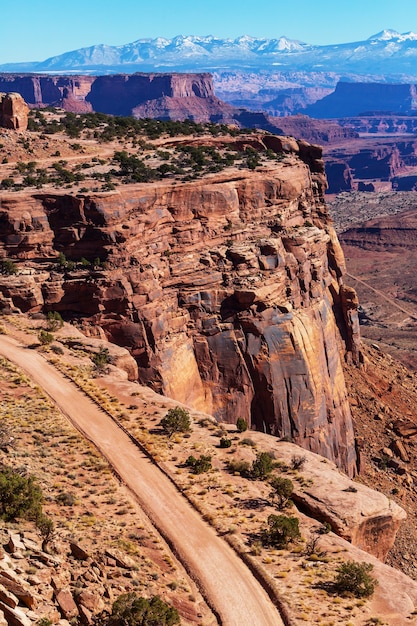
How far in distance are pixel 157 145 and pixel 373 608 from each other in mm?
47529

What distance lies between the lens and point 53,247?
43625mm

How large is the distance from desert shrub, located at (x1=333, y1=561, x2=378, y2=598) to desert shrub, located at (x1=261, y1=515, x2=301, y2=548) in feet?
8.22

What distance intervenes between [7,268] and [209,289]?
39.3 ft

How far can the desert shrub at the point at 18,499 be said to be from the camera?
23.3 metres

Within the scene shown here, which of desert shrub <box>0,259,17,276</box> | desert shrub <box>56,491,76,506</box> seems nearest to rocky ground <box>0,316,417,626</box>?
desert shrub <box>56,491,76,506</box>

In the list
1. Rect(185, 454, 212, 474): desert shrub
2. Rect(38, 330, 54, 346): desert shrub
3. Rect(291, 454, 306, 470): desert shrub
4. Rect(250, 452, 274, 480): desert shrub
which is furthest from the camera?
Answer: Rect(38, 330, 54, 346): desert shrub

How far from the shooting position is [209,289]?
4578cm

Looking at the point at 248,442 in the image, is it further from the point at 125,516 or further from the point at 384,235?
the point at 384,235

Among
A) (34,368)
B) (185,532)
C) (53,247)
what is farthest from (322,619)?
(53,247)

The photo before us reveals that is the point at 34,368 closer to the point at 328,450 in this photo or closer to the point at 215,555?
the point at 215,555

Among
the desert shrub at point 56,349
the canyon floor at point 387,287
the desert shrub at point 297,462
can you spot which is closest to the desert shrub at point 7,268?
the desert shrub at point 56,349

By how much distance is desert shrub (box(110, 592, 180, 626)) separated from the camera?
1973 cm

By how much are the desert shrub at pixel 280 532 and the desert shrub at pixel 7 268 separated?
75.4ft

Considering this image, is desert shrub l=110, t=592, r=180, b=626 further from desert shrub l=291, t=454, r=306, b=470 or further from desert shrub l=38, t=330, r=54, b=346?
desert shrub l=38, t=330, r=54, b=346
